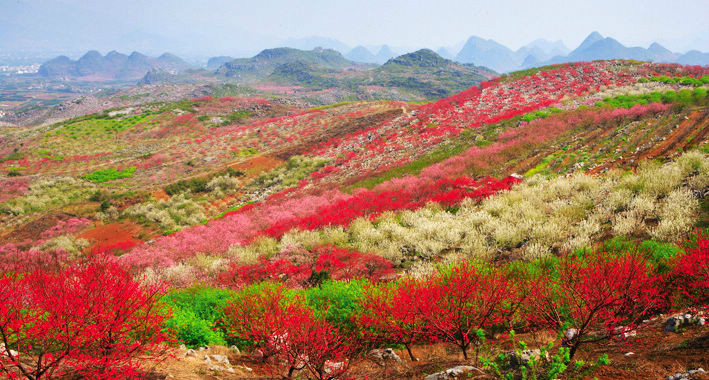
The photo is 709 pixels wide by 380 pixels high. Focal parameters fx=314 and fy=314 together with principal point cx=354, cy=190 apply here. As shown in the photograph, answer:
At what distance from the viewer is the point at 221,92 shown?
A: 463 ft

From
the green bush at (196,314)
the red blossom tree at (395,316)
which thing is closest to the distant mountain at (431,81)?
the green bush at (196,314)

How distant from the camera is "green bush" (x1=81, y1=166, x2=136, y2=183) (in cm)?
4042

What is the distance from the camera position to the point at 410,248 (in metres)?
13.1

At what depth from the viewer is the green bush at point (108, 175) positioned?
40.4m

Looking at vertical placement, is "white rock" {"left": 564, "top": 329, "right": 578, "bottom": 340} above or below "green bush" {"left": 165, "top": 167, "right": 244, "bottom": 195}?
above

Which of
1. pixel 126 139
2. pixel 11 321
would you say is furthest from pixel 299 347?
pixel 126 139

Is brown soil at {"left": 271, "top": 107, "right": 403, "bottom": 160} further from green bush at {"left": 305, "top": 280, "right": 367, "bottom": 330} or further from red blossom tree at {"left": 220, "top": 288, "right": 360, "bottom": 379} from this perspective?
red blossom tree at {"left": 220, "top": 288, "right": 360, "bottom": 379}

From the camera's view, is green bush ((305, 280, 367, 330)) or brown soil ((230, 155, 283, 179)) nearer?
green bush ((305, 280, 367, 330))

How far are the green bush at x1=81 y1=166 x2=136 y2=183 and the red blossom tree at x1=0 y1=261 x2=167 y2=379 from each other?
138ft

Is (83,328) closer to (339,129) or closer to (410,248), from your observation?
(410,248)

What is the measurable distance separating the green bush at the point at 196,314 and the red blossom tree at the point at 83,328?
80cm

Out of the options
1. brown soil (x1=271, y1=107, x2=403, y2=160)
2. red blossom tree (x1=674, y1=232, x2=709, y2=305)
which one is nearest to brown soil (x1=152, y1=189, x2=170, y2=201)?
brown soil (x1=271, y1=107, x2=403, y2=160)

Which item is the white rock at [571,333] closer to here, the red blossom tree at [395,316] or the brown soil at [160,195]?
the red blossom tree at [395,316]

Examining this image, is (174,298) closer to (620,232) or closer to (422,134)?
(620,232)
